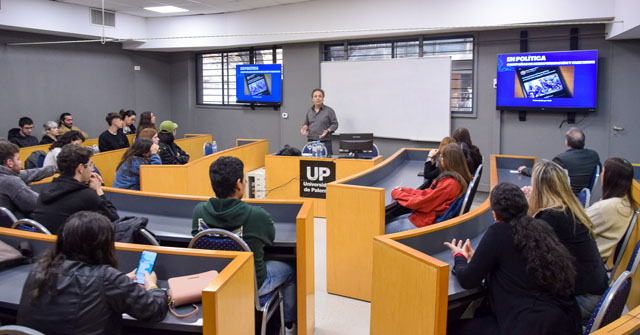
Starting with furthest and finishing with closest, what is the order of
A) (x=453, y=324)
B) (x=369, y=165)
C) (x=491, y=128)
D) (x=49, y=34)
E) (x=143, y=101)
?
1. (x=143, y=101)
2. (x=49, y=34)
3. (x=491, y=128)
4. (x=369, y=165)
5. (x=453, y=324)

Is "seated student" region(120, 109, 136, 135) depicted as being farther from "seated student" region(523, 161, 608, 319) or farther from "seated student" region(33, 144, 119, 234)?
"seated student" region(523, 161, 608, 319)

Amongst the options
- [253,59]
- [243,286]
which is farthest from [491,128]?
[243,286]

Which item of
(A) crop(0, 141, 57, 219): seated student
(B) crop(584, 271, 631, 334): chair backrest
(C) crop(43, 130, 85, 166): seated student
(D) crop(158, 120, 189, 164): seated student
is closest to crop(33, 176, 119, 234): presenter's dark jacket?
(A) crop(0, 141, 57, 219): seated student

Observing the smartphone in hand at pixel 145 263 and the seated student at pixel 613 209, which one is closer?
the smartphone in hand at pixel 145 263

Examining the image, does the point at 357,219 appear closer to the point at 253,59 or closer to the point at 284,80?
the point at 284,80

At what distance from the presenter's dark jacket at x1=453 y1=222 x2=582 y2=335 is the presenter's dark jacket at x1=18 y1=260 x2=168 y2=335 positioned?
4.73 ft

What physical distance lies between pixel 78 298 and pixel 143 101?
30.2ft

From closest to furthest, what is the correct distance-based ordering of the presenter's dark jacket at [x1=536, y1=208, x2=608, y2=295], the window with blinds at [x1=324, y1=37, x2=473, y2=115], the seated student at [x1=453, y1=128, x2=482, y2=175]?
the presenter's dark jacket at [x1=536, y1=208, x2=608, y2=295] < the seated student at [x1=453, y1=128, x2=482, y2=175] < the window with blinds at [x1=324, y1=37, x2=473, y2=115]

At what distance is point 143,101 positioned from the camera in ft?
34.1

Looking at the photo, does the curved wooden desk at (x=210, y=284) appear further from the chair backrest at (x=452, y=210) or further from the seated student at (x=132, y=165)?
the seated student at (x=132, y=165)

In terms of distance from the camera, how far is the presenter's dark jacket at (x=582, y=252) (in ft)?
7.86

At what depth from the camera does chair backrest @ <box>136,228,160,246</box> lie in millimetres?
2658

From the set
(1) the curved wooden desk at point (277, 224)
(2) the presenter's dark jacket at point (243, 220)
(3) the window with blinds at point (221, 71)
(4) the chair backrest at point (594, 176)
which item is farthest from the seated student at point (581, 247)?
(3) the window with blinds at point (221, 71)

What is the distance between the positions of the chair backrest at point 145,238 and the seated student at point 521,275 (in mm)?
1574
